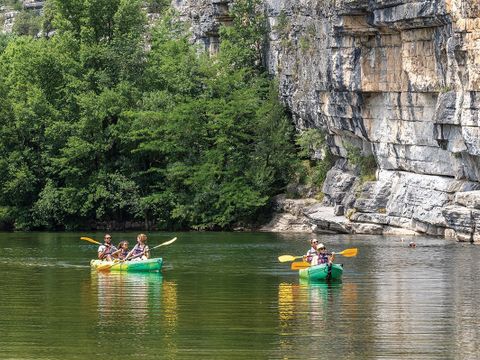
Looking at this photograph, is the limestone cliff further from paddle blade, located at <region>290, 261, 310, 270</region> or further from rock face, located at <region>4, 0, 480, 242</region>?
paddle blade, located at <region>290, 261, 310, 270</region>

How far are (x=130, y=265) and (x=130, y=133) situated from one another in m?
22.9

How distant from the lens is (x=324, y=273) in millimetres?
38688

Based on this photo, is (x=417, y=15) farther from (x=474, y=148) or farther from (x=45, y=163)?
(x=45, y=163)

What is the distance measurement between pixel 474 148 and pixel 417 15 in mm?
5387

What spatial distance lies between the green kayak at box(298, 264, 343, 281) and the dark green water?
40 cm

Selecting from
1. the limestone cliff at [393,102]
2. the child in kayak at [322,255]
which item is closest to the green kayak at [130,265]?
the child in kayak at [322,255]

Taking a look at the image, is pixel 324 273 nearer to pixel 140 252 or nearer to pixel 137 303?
pixel 137 303

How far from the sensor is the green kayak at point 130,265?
43.1 meters

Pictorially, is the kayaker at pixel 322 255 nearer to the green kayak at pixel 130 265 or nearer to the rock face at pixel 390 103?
the green kayak at pixel 130 265

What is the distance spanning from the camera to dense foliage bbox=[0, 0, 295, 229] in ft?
217

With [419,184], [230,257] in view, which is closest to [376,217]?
[419,184]

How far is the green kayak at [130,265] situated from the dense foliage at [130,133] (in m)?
20.4

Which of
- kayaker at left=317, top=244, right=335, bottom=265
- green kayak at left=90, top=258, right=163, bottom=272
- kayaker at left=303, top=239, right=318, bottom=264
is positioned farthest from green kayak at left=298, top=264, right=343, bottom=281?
green kayak at left=90, top=258, right=163, bottom=272

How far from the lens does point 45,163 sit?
68.4 m
